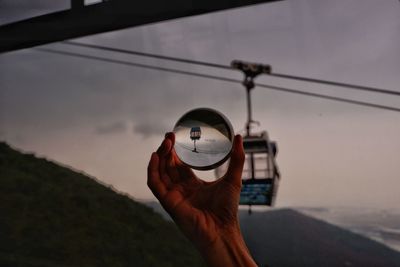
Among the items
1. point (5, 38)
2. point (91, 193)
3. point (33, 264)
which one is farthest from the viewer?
point (91, 193)

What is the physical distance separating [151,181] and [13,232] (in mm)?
13134

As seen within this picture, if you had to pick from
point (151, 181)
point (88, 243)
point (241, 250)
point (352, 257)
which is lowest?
point (352, 257)

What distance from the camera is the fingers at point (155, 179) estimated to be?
756 mm

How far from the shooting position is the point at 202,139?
0.79 m

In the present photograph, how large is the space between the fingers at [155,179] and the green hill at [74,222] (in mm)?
12204

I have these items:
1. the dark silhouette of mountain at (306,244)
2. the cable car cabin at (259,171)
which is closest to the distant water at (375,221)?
the dark silhouette of mountain at (306,244)

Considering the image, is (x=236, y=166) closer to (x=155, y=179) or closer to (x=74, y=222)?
(x=155, y=179)

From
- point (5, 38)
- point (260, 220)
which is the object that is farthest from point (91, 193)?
point (5, 38)

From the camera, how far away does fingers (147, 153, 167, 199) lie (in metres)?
0.76

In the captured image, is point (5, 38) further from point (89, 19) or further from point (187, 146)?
point (187, 146)

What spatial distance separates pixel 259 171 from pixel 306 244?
14009 mm

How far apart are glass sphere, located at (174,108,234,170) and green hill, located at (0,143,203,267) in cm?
1221

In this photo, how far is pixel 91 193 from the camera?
1531 centimetres

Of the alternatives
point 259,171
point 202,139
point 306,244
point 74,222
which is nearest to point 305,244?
point 306,244
